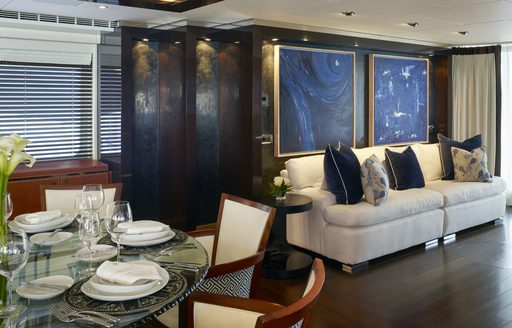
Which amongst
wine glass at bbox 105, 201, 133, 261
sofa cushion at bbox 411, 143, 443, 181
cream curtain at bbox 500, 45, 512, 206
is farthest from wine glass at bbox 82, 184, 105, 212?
cream curtain at bbox 500, 45, 512, 206

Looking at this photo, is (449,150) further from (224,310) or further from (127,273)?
(127,273)

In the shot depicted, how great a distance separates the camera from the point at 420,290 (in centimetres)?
362

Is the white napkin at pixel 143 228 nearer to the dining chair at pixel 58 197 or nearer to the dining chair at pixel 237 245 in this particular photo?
the dining chair at pixel 237 245

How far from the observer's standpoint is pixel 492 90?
671 cm

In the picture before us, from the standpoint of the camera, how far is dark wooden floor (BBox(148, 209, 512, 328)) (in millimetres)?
3133

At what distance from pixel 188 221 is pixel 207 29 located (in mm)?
1988

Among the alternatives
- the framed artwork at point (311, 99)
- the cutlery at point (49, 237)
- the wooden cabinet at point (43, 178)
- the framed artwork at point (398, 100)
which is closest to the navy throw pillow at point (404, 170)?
the framed artwork at point (311, 99)

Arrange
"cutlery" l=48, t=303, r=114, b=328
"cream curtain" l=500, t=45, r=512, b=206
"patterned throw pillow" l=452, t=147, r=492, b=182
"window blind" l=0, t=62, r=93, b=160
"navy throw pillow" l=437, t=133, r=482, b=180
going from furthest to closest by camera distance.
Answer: "cream curtain" l=500, t=45, r=512, b=206 < "navy throw pillow" l=437, t=133, r=482, b=180 < "patterned throw pillow" l=452, t=147, r=492, b=182 < "window blind" l=0, t=62, r=93, b=160 < "cutlery" l=48, t=303, r=114, b=328

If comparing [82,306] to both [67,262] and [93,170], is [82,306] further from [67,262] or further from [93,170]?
[93,170]

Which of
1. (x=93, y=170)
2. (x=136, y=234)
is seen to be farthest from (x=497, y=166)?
(x=136, y=234)

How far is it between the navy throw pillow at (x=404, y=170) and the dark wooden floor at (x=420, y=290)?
0.65m

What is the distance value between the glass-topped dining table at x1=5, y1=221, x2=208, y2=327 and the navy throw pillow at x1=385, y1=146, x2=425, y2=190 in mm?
3071

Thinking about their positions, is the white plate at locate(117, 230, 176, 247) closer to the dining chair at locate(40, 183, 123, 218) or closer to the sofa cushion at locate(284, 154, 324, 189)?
the dining chair at locate(40, 183, 123, 218)

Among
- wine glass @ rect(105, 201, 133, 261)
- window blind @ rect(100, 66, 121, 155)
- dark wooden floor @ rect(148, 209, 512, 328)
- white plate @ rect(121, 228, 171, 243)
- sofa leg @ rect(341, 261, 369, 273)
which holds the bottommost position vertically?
dark wooden floor @ rect(148, 209, 512, 328)
